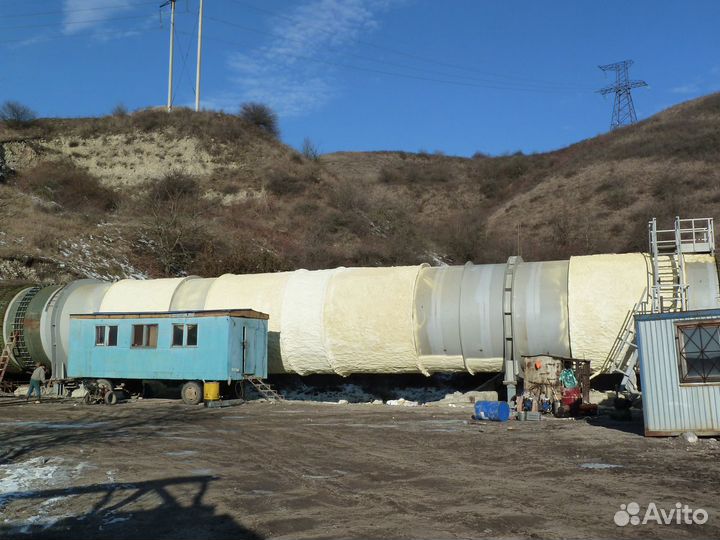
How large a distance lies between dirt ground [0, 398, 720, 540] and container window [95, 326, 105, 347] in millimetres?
6542

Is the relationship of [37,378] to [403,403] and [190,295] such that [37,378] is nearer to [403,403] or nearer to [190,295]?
[190,295]

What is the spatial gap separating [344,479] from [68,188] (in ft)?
151

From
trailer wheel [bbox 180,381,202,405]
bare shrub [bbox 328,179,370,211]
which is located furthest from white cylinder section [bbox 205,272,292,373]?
bare shrub [bbox 328,179,370,211]

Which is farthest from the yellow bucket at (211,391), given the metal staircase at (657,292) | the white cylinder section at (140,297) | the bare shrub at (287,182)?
the bare shrub at (287,182)

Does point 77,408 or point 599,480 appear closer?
point 599,480

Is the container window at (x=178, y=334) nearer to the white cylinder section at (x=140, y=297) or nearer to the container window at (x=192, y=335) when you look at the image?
A: the container window at (x=192, y=335)

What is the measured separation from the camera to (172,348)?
21.2m

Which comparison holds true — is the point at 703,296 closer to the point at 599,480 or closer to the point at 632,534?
the point at 599,480

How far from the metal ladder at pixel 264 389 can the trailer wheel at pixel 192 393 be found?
5.15 ft

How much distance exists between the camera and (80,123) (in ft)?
197

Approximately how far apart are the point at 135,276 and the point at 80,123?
29987 millimetres

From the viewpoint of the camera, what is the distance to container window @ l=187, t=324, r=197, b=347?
20938 millimetres

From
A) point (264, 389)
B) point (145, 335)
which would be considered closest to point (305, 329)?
point (264, 389)

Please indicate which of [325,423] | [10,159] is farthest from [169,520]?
[10,159]
